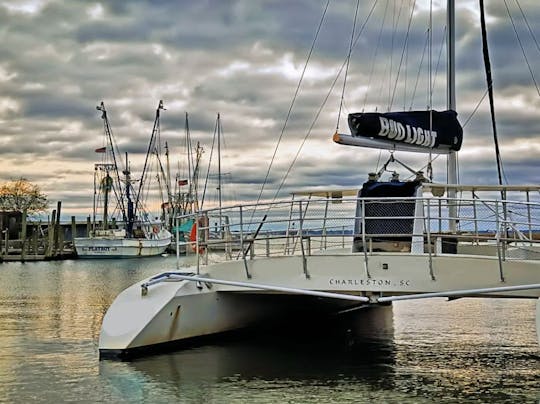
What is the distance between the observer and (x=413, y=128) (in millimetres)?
16875

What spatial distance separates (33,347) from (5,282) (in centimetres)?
2638

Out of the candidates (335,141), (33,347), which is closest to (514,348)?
(335,141)

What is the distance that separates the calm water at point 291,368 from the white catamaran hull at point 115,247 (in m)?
56.1

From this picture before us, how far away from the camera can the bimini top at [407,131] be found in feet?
51.8

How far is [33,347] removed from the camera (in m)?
16.5

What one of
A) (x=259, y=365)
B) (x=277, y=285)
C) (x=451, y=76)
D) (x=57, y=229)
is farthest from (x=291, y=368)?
(x=57, y=229)

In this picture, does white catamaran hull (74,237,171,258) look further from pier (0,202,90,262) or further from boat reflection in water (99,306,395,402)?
boat reflection in water (99,306,395,402)

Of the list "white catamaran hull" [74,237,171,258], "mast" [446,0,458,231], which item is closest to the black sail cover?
"mast" [446,0,458,231]

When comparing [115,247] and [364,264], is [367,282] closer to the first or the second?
[364,264]

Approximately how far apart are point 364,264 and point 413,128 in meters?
4.12

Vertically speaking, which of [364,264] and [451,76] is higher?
[451,76]

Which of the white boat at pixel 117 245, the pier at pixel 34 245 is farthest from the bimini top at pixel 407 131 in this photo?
the white boat at pixel 117 245

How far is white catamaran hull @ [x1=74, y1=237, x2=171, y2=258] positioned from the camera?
76.8 metres

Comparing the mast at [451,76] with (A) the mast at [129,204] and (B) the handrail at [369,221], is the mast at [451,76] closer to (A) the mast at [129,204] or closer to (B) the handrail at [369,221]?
(B) the handrail at [369,221]
